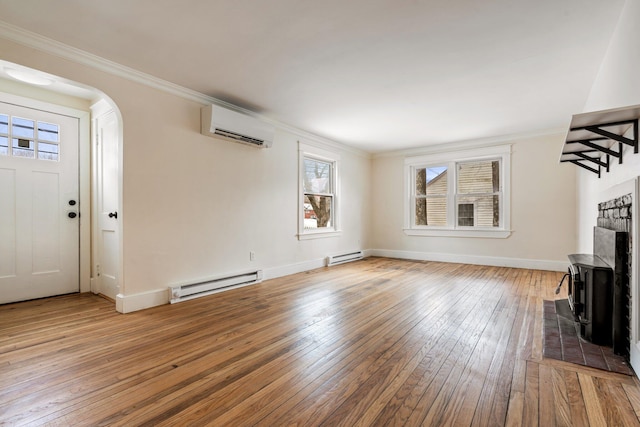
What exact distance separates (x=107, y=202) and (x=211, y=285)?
61.4 inches

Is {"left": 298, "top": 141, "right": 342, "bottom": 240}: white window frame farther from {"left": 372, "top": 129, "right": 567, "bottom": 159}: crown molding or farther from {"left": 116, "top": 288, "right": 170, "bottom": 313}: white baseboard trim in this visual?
{"left": 116, "top": 288, "right": 170, "bottom": 313}: white baseboard trim

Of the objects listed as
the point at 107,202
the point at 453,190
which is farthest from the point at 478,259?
the point at 107,202

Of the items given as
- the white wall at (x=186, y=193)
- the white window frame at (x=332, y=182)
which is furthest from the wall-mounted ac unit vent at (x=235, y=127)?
the white window frame at (x=332, y=182)

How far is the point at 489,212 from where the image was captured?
585cm

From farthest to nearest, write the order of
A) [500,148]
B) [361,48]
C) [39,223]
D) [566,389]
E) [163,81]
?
[500,148]
[39,223]
[163,81]
[361,48]
[566,389]

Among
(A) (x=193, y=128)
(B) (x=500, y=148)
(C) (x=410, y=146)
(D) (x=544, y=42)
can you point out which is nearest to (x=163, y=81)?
(A) (x=193, y=128)

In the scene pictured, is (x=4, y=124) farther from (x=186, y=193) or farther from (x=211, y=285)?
(x=211, y=285)

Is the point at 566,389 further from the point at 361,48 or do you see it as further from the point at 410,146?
the point at 410,146

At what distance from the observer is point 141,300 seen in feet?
10.4

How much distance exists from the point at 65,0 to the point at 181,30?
70cm

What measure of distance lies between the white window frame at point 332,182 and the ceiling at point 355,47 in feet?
4.01

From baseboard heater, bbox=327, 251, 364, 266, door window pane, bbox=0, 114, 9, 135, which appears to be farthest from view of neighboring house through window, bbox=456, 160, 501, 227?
door window pane, bbox=0, 114, 9, 135

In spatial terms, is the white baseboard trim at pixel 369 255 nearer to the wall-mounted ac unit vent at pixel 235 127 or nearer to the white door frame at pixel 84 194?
the white door frame at pixel 84 194

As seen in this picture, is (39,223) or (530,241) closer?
(39,223)
